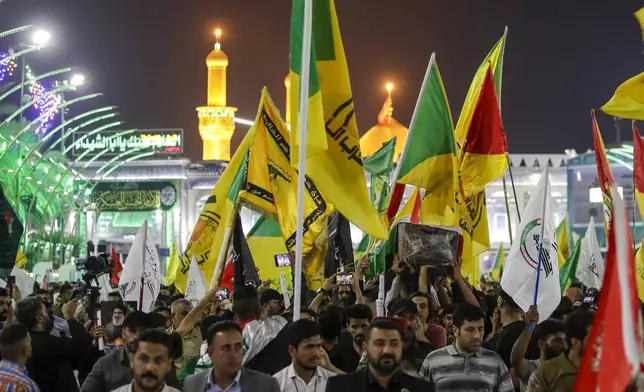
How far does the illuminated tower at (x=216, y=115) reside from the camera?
3588 inches

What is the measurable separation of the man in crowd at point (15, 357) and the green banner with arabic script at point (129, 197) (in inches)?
2437

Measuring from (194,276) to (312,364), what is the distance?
22.7 ft

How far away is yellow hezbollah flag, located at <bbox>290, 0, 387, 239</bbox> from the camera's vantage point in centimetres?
812

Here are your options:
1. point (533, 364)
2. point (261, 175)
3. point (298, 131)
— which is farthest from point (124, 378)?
point (261, 175)

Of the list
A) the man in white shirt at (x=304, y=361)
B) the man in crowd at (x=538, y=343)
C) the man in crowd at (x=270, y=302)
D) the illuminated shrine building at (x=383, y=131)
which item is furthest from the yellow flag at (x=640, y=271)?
the illuminated shrine building at (x=383, y=131)

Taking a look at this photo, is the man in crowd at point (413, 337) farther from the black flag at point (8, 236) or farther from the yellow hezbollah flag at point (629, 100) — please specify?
the black flag at point (8, 236)

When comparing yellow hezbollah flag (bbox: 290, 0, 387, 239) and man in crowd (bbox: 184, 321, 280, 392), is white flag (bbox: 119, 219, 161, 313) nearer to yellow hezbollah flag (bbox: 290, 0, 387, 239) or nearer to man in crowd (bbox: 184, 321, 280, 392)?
yellow hezbollah flag (bbox: 290, 0, 387, 239)

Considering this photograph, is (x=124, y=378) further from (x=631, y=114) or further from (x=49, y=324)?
(x=631, y=114)

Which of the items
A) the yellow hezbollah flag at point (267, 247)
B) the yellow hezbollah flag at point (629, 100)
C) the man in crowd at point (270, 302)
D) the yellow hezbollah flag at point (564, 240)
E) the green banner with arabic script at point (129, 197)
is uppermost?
the green banner with arabic script at point (129, 197)

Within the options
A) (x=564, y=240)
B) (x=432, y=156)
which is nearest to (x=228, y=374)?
(x=432, y=156)

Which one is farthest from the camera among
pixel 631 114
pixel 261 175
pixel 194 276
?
pixel 194 276

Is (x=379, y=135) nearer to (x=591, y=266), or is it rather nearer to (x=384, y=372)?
(x=591, y=266)

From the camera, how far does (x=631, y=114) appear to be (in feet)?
30.9

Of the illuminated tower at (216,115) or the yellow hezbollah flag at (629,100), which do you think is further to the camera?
the illuminated tower at (216,115)
